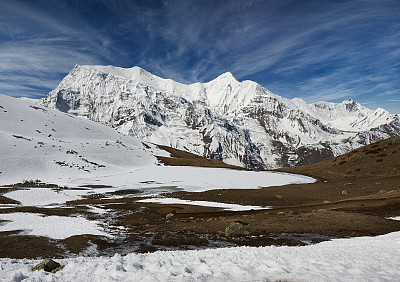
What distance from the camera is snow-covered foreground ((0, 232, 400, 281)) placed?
805cm

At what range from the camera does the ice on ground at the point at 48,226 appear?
17094mm

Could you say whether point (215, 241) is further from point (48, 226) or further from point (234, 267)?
point (48, 226)

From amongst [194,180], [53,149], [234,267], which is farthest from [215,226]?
[53,149]

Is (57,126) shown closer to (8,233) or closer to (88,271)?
(8,233)

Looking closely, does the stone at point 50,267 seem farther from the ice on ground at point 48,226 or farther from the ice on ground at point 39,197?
the ice on ground at point 39,197

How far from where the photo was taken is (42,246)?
1410 centimetres

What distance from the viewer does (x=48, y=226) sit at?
1864cm

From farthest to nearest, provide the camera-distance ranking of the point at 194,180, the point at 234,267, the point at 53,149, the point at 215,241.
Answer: the point at 53,149 → the point at 194,180 → the point at 215,241 → the point at 234,267

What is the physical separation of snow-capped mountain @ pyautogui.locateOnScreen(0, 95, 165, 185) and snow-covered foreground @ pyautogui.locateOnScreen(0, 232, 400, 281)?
52740mm

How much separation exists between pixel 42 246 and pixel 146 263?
A: 27.4ft

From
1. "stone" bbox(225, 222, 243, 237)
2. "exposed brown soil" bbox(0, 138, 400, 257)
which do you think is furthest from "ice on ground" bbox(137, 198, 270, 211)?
"stone" bbox(225, 222, 243, 237)

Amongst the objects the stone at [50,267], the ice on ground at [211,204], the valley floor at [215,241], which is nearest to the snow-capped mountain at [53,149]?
the valley floor at [215,241]

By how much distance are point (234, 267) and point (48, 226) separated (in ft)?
51.9

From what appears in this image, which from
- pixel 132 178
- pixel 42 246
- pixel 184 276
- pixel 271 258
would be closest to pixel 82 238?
pixel 42 246
